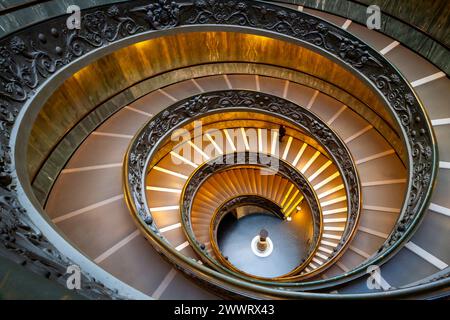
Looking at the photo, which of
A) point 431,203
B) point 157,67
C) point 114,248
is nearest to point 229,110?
point 157,67

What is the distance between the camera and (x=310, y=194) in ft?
29.3

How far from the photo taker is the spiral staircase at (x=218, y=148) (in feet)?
12.9

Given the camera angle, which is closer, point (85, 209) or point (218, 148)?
point (85, 209)

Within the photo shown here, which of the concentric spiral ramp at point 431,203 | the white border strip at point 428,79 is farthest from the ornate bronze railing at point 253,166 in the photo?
the white border strip at point 428,79

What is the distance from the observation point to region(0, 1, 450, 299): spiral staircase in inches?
154

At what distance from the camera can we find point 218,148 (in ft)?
30.3

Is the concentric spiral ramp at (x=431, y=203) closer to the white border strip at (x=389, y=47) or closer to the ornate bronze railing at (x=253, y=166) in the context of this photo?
the white border strip at (x=389, y=47)

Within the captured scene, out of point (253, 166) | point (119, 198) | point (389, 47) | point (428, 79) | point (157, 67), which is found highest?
point (389, 47)

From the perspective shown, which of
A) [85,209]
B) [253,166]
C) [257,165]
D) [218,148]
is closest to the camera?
[85,209]

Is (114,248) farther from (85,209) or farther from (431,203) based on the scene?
(431,203)

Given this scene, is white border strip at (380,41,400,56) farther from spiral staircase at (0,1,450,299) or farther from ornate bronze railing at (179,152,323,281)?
ornate bronze railing at (179,152,323,281)

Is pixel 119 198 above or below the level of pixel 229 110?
below

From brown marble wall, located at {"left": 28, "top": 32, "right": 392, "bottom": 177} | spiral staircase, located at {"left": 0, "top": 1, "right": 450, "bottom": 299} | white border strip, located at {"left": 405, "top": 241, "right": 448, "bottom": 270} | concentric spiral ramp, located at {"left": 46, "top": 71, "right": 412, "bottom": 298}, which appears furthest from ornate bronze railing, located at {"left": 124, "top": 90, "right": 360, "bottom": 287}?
white border strip, located at {"left": 405, "top": 241, "right": 448, "bottom": 270}
